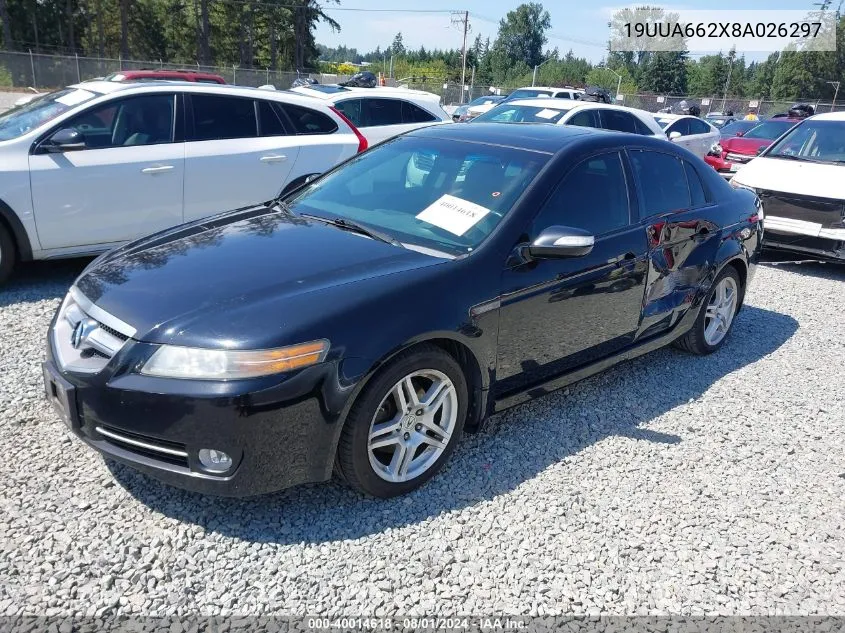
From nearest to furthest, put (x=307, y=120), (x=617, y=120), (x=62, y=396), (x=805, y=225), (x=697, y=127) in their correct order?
(x=62, y=396), (x=307, y=120), (x=805, y=225), (x=617, y=120), (x=697, y=127)

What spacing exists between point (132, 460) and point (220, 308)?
0.68 metres

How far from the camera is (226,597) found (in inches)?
94.8

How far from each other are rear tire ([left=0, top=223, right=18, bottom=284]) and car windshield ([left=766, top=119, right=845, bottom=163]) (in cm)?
875

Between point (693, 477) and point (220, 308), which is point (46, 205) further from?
point (693, 477)

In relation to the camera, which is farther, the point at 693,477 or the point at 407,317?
the point at 693,477

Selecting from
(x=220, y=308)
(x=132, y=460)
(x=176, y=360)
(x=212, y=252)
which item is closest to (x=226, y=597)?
(x=132, y=460)

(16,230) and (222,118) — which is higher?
(222,118)

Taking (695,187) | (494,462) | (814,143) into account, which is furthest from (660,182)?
(814,143)

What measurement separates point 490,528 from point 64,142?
4493mm

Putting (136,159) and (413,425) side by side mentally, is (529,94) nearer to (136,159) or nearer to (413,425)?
(136,159)

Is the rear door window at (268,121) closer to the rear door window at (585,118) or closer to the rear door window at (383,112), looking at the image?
the rear door window at (383,112)

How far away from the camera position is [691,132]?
1412cm

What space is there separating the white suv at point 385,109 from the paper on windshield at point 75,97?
408 centimetres

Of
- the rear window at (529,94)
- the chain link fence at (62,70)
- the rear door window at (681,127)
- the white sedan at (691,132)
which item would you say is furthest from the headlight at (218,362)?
the chain link fence at (62,70)
